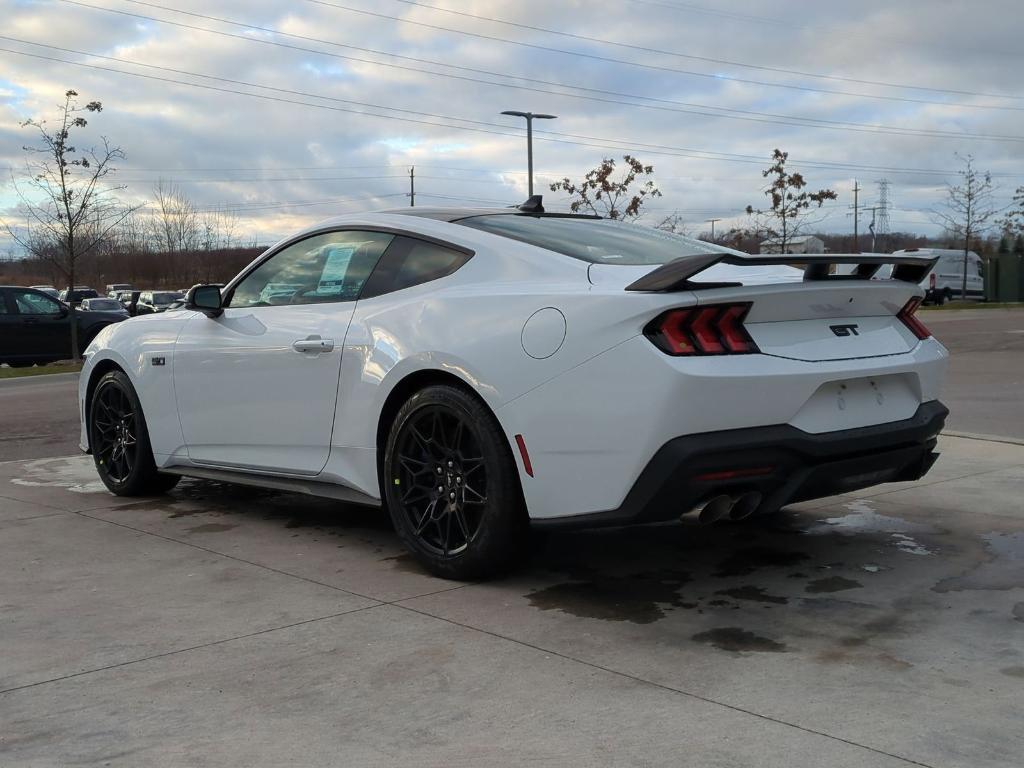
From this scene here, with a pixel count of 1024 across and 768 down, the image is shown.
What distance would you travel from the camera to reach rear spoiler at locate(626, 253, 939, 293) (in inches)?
140

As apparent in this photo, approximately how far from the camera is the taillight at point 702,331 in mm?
3600

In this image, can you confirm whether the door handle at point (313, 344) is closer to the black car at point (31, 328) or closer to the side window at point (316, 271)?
the side window at point (316, 271)

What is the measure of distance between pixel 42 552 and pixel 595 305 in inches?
116

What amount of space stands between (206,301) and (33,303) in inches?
630

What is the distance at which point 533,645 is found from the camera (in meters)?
3.53

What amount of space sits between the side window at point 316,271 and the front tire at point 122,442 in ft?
3.51

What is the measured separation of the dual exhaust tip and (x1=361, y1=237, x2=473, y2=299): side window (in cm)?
143

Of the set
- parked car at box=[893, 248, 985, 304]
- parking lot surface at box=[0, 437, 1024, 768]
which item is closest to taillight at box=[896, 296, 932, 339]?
parking lot surface at box=[0, 437, 1024, 768]

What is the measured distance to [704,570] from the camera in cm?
443

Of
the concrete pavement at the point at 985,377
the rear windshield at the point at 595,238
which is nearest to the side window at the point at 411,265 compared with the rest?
the rear windshield at the point at 595,238

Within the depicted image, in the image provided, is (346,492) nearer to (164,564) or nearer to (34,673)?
(164,564)

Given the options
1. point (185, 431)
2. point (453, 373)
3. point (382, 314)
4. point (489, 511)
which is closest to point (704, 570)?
point (489, 511)

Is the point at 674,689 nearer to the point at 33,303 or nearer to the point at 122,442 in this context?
the point at 122,442

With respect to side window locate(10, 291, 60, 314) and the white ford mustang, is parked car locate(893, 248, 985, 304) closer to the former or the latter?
side window locate(10, 291, 60, 314)
